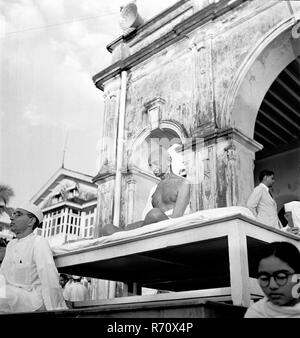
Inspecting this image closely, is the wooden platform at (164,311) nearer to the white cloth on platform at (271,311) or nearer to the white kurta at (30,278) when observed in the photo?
the white cloth on platform at (271,311)

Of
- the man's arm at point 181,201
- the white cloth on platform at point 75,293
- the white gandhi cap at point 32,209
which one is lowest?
the white cloth on platform at point 75,293

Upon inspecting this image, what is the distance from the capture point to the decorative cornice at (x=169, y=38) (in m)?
5.72

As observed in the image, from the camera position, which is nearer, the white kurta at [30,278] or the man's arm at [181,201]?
the white kurta at [30,278]

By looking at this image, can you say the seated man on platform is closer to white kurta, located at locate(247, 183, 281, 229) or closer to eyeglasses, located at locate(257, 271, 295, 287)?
white kurta, located at locate(247, 183, 281, 229)

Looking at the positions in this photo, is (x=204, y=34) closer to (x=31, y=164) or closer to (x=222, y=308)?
(x=31, y=164)

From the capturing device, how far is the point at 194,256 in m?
2.47

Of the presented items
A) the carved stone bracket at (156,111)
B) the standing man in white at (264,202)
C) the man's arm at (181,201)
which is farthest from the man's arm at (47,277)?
the carved stone bracket at (156,111)

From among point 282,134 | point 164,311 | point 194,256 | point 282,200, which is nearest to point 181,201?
point 194,256

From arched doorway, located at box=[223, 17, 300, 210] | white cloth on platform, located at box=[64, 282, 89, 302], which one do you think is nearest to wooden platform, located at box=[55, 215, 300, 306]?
white cloth on platform, located at box=[64, 282, 89, 302]

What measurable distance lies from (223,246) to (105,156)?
186 inches

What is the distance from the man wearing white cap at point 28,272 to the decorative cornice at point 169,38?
169 inches

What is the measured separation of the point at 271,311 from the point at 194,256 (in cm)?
120

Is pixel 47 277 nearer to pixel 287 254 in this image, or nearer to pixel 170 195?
pixel 170 195

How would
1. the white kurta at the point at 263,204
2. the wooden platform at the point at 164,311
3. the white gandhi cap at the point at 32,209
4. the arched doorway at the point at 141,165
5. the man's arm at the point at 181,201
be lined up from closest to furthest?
the wooden platform at the point at 164,311
the white gandhi cap at the point at 32,209
the man's arm at the point at 181,201
the white kurta at the point at 263,204
the arched doorway at the point at 141,165
